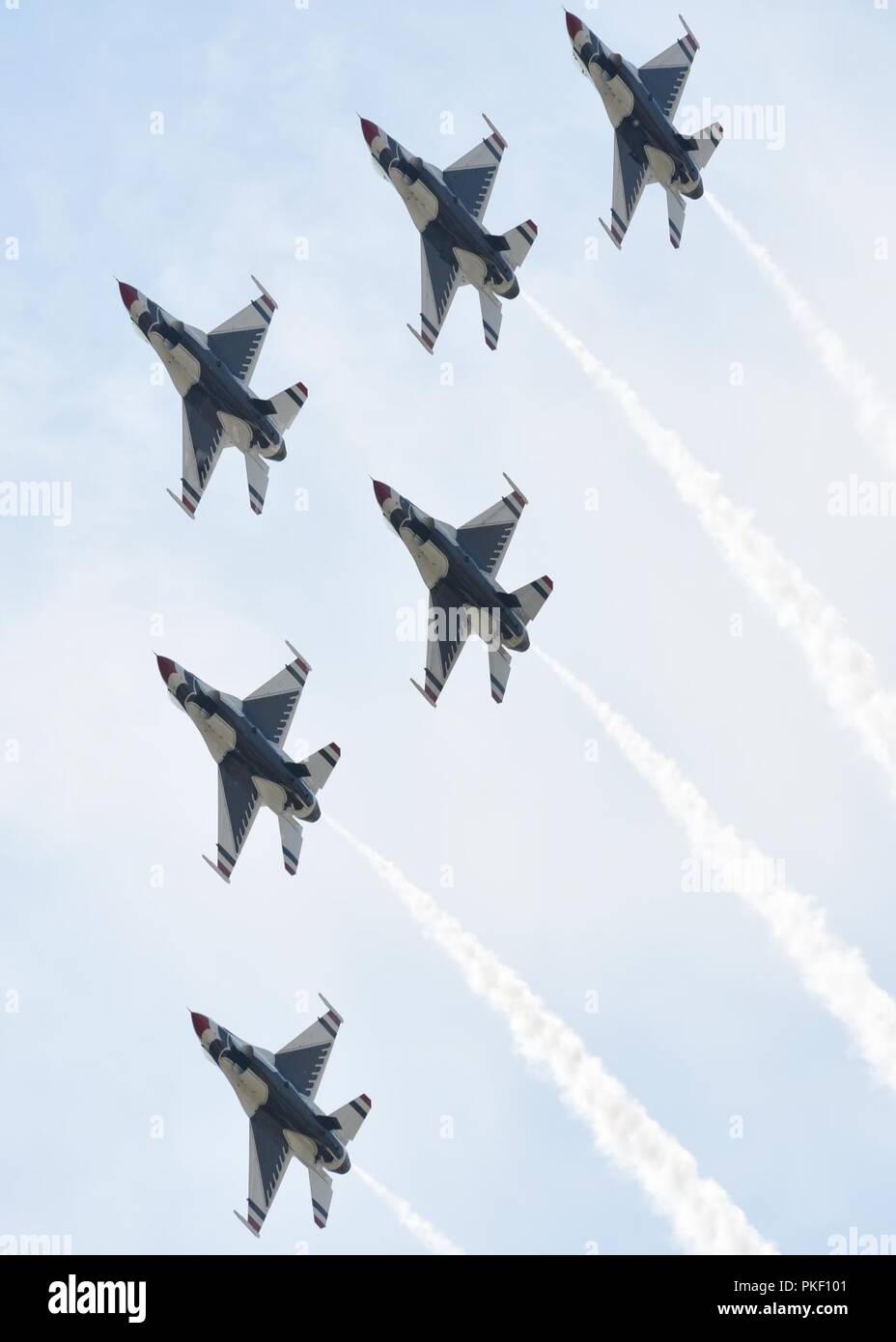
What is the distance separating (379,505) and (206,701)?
12.7m

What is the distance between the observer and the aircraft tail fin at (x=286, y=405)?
107 m

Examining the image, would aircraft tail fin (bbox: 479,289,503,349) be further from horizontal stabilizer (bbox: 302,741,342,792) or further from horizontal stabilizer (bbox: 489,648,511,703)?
horizontal stabilizer (bbox: 302,741,342,792)

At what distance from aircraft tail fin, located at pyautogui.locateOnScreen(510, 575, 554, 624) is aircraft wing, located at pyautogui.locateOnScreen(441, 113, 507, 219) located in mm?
19358

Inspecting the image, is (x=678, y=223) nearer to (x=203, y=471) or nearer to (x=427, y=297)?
(x=427, y=297)

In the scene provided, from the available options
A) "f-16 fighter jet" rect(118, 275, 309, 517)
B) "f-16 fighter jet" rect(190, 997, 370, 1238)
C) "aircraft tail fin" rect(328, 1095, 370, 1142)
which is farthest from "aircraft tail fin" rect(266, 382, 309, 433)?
"aircraft tail fin" rect(328, 1095, 370, 1142)

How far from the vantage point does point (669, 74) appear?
11356 centimetres

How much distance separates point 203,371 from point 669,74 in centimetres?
2866

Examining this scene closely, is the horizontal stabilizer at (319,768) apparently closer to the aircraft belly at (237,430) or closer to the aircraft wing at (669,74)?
the aircraft belly at (237,430)

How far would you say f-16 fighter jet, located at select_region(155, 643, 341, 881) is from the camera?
104250mm

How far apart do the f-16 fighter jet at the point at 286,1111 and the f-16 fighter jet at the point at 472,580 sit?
18490mm

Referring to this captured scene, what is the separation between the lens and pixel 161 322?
349ft

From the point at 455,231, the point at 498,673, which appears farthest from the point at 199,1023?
the point at 455,231
